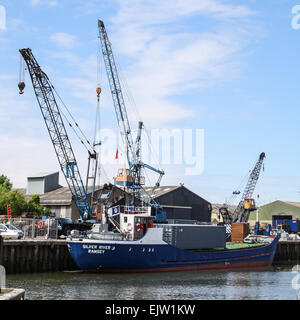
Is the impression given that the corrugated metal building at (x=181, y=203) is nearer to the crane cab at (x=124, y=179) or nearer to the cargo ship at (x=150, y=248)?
the crane cab at (x=124, y=179)

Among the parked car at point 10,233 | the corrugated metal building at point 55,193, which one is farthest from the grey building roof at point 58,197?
the parked car at point 10,233

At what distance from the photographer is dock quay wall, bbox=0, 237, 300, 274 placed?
40.5 meters

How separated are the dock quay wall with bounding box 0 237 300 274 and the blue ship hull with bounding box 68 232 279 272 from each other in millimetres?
3047

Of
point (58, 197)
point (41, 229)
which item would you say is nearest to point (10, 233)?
point (41, 229)

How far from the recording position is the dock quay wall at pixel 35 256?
40531 mm

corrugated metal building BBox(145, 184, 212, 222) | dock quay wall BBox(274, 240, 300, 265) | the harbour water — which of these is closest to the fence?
the harbour water

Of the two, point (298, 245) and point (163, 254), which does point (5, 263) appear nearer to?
point (163, 254)

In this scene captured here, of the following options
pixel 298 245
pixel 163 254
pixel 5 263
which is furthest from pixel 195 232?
pixel 298 245

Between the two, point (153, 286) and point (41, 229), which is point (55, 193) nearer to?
point (41, 229)

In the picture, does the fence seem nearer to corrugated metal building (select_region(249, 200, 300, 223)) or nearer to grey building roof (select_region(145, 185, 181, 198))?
grey building roof (select_region(145, 185, 181, 198))

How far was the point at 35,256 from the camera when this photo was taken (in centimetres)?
4275

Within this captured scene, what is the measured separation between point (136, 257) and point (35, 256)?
32.3ft

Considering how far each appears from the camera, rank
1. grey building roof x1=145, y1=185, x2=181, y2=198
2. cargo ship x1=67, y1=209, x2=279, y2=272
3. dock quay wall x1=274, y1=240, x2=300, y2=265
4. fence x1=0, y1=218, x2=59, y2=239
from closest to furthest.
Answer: cargo ship x1=67, y1=209, x2=279, y2=272, fence x1=0, y1=218, x2=59, y2=239, dock quay wall x1=274, y1=240, x2=300, y2=265, grey building roof x1=145, y1=185, x2=181, y2=198
